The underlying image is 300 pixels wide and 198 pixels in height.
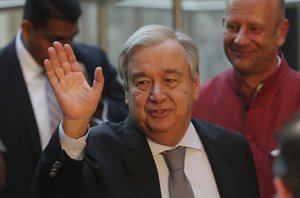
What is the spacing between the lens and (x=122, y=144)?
10.4 feet

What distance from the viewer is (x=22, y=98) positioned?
4023 mm

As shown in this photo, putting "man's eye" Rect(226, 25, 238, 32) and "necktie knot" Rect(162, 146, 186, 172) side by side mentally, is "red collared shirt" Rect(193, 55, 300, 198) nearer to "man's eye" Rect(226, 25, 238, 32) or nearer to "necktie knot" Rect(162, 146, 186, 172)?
"man's eye" Rect(226, 25, 238, 32)

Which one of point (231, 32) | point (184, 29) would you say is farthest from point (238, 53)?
point (184, 29)

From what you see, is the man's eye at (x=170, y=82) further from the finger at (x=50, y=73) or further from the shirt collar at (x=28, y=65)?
the shirt collar at (x=28, y=65)

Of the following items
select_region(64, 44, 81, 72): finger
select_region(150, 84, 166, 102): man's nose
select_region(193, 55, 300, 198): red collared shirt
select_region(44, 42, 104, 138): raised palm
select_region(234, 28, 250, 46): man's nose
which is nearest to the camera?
select_region(44, 42, 104, 138): raised palm

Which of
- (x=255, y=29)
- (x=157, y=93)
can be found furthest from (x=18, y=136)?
(x=255, y=29)

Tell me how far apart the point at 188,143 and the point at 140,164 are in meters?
0.26

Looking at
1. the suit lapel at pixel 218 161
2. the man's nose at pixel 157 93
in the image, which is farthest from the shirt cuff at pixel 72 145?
the suit lapel at pixel 218 161

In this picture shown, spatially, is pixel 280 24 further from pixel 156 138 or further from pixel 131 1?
pixel 131 1

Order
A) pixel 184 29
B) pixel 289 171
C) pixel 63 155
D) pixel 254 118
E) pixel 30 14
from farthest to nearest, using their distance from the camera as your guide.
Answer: pixel 184 29 < pixel 30 14 < pixel 254 118 < pixel 63 155 < pixel 289 171

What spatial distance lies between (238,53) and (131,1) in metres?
1.97

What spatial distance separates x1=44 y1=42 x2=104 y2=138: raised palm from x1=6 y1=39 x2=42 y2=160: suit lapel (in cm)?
100

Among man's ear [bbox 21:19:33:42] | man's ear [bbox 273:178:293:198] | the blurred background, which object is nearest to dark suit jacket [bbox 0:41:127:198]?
man's ear [bbox 21:19:33:42]

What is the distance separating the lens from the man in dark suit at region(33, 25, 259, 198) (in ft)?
9.62
